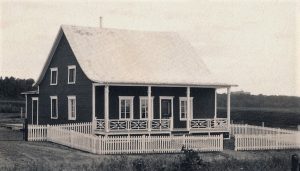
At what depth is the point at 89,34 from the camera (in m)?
38.1

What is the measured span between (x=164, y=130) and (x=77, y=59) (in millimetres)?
6704

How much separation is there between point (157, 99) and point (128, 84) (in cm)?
365

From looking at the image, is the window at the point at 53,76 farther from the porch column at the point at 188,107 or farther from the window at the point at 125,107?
the porch column at the point at 188,107

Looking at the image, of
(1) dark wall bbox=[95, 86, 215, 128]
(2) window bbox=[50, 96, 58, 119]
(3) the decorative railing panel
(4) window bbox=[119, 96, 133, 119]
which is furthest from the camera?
(2) window bbox=[50, 96, 58, 119]

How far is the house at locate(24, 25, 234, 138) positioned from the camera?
34562 millimetres

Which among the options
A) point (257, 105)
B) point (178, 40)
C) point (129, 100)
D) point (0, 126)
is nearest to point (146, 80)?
point (129, 100)

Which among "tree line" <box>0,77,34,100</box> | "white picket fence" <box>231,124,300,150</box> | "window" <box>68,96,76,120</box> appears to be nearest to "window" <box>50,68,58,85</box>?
"window" <box>68,96,76,120</box>

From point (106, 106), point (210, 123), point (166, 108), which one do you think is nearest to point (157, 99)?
point (166, 108)

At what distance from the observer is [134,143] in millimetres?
29641

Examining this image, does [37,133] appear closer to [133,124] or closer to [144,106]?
[133,124]

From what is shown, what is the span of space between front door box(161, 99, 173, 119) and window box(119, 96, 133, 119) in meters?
2.37

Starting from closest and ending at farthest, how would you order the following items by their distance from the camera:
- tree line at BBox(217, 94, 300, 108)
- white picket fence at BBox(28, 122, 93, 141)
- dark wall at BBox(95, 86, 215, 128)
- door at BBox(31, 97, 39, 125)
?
white picket fence at BBox(28, 122, 93, 141) < dark wall at BBox(95, 86, 215, 128) < door at BBox(31, 97, 39, 125) < tree line at BBox(217, 94, 300, 108)

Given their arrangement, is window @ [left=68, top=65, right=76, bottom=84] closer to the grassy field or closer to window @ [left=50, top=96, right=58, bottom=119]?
window @ [left=50, top=96, right=58, bottom=119]

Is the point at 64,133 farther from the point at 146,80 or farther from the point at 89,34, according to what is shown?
the point at 89,34
